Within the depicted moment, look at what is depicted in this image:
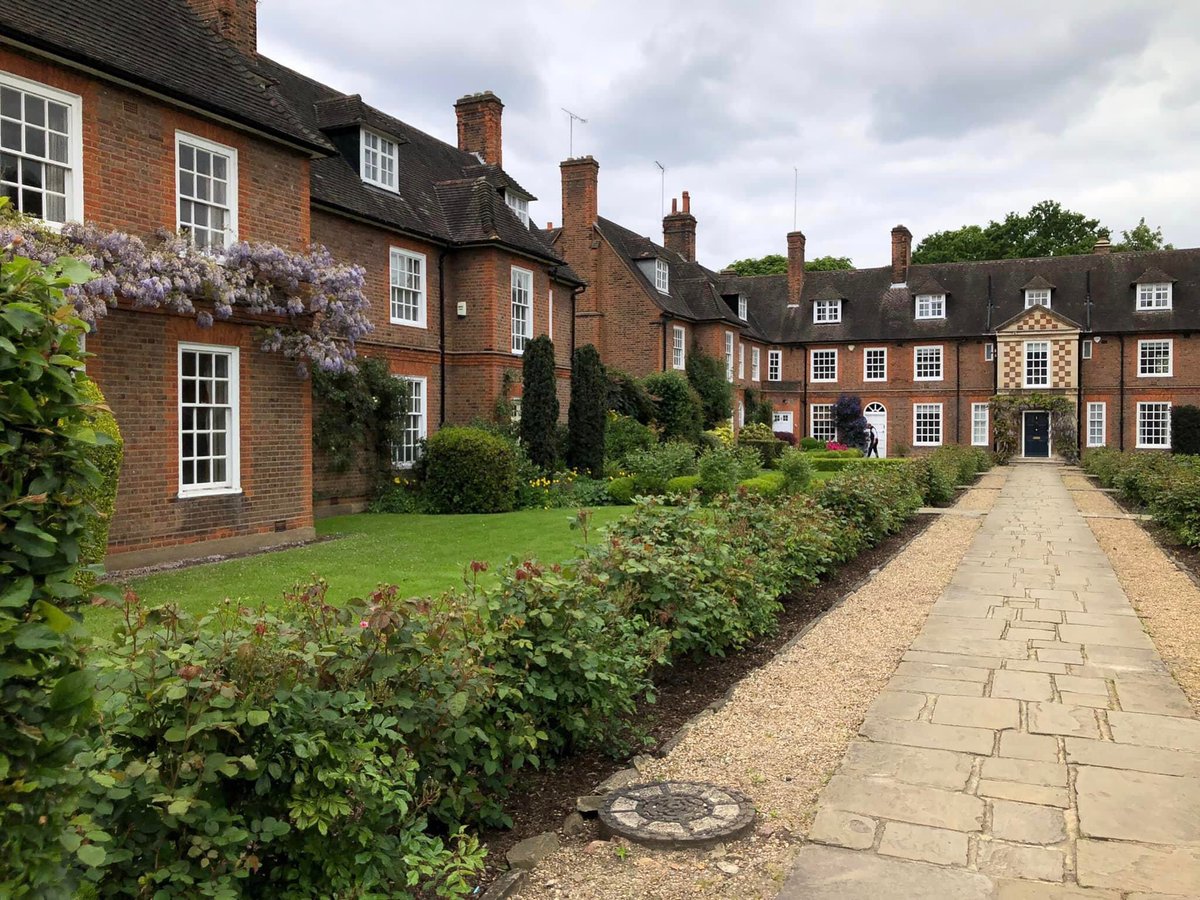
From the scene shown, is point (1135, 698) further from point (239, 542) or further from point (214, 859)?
point (239, 542)

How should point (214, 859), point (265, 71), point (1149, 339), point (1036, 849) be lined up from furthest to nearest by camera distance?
point (1149, 339)
point (265, 71)
point (1036, 849)
point (214, 859)

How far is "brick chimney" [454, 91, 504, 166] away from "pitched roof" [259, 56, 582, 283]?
138cm

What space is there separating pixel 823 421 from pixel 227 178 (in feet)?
117

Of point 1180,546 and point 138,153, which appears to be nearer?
point 138,153

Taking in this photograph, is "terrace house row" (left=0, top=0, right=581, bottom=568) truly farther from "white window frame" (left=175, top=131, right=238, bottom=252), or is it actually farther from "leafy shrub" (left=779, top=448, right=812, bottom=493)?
"leafy shrub" (left=779, top=448, right=812, bottom=493)

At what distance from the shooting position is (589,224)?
106 feet

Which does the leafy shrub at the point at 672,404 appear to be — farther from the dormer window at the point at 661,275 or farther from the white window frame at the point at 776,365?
the white window frame at the point at 776,365

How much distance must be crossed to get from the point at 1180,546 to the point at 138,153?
15597mm

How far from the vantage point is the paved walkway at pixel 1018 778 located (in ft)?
12.2

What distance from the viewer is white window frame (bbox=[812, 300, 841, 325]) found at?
146ft

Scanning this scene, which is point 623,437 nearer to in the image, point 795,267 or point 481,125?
point 481,125

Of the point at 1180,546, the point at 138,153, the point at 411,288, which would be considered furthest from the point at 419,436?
the point at 1180,546

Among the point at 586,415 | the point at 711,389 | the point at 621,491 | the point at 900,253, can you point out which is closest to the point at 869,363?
the point at 900,253

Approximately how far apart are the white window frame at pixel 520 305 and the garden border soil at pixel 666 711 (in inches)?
483
